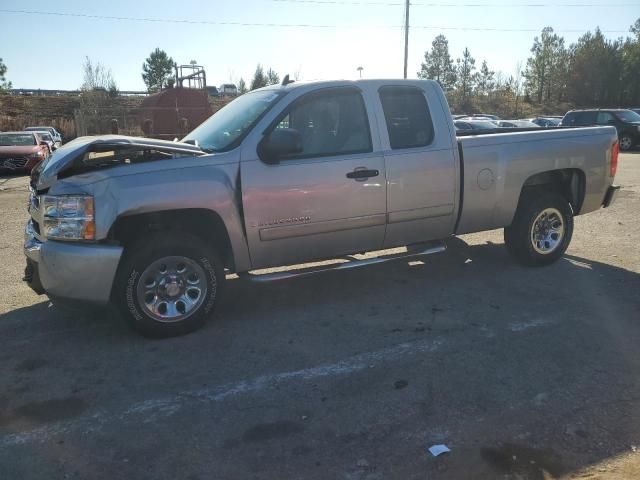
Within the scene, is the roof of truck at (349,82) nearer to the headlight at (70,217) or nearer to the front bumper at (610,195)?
the headlight at (70,217)

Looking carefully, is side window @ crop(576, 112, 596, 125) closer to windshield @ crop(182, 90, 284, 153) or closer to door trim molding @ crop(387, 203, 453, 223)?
door trim molding @ crop(387, 203, 453, 223)

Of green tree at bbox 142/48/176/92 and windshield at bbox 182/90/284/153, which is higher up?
green tree at bbox 142/48/176/92

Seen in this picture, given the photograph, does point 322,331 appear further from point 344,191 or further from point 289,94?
point 289,94

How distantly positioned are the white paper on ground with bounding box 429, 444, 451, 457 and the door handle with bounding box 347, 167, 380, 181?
2.53 m

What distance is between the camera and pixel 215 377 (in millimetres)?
3740

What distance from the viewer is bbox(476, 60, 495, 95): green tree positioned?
62656 mm

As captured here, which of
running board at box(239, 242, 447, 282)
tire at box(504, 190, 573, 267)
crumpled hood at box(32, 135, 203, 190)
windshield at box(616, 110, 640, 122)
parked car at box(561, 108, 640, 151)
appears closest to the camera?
crumpled hood at box(32, 135, 203, 190)

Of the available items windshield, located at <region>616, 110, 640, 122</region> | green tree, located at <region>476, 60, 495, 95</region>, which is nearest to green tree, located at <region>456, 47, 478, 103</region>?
green tree, located at <region>476, 60, 495, 95</region>

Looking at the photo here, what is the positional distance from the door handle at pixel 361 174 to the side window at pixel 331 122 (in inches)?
7.2

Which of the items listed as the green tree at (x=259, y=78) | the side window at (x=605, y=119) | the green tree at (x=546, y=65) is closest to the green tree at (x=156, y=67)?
the green tree at (x=259, y=78)

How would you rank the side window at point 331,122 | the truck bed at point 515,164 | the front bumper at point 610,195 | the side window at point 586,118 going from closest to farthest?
the side window at point 331,122 < the truck bed at point 515,164 < the front bumper at point 610,195 < the side window at point 586,118

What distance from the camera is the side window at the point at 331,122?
4801mm

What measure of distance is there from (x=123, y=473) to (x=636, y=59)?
6894 cm

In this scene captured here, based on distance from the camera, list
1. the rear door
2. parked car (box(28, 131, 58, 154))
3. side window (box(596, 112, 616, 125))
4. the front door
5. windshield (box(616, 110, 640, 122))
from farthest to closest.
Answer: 1. windshield (box(616, 110, 640, 122))
2. side window (box(596, 112, 616, 125))
3. parked car (box(28, 131, 58, 154))
4. the rear door
5. the front door
